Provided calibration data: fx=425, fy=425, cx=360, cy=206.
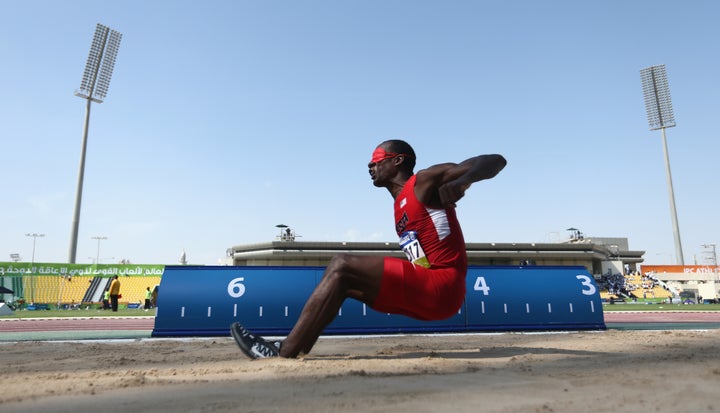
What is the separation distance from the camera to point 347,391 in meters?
2.36

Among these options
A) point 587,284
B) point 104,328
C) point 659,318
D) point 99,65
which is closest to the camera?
point 587,284

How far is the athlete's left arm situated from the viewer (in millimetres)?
3139

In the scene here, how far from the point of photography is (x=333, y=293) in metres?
3.34

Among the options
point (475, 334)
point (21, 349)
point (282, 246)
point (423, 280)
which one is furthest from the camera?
point (282, 246)

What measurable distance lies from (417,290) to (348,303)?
3.40m

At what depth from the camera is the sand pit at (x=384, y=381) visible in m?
2.06

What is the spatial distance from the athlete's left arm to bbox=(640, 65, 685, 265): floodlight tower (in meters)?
54.5

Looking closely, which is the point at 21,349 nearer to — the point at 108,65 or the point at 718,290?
the point at 718,290

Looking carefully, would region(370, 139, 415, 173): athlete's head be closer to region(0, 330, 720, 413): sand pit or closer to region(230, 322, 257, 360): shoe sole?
region(0, 330, 720, 413): sand pit

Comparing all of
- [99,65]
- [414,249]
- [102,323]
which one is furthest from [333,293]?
[99,65]

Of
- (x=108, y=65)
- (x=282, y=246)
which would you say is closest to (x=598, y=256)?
(x=282, y=246)

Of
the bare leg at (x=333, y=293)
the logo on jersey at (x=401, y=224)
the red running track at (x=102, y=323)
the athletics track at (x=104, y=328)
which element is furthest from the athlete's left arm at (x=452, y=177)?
the red running track at (x=102, y=323)

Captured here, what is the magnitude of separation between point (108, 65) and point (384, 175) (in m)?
44.7

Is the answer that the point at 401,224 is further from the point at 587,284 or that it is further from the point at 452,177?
the point at 587,284
